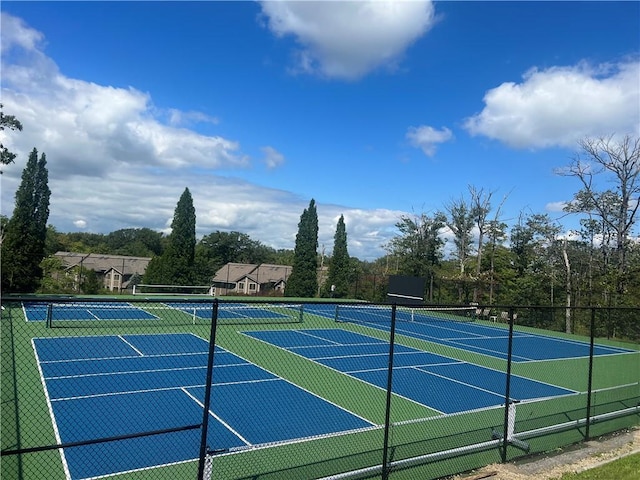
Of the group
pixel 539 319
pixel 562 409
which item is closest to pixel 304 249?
pixel 539 319

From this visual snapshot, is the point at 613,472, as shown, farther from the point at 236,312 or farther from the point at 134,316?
the point at 236,312

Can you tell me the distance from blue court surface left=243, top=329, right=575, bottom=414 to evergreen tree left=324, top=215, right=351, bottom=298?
2251cm

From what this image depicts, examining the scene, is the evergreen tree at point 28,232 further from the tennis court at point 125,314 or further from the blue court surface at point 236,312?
the blue court surface at point 236,312

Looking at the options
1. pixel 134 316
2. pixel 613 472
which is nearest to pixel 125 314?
pixel 134 316

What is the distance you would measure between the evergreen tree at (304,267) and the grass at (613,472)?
3450 cm

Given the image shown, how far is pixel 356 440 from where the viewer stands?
7.55m

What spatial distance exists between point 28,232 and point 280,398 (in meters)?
25.0

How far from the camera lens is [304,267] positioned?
41.3 meters

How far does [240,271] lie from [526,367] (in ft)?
187

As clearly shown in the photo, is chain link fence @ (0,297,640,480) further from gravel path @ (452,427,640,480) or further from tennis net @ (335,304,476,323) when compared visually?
tennis net @ (335,304,476,323)

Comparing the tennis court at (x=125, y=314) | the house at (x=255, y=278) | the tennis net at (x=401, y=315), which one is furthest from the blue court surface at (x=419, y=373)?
the house at (x=255, y=278)

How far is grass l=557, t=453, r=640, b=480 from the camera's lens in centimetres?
616

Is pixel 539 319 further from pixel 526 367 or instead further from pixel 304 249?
pixel 304 249

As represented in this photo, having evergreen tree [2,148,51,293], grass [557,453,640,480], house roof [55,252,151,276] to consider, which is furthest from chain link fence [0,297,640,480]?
house roof [55,252,151,276]
